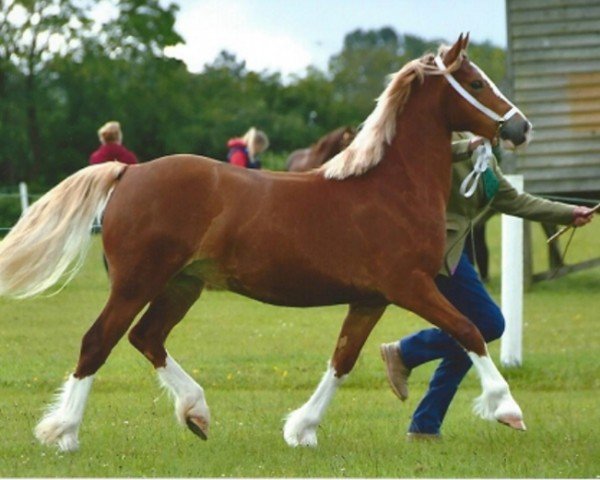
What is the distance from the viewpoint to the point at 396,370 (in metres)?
9.59

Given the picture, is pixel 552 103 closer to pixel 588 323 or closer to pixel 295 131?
pixel 588 323

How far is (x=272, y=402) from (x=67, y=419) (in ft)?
9.89

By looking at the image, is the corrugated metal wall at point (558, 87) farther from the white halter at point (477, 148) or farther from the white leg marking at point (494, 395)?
the white leg marking at point (494, 395)

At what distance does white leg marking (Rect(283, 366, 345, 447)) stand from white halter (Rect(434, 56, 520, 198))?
132cm

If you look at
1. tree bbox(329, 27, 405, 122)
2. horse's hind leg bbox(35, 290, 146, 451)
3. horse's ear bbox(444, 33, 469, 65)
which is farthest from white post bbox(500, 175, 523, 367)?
tree bbox(329, 27, 405, 122)

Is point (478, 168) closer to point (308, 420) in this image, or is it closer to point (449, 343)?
point (449, 343)

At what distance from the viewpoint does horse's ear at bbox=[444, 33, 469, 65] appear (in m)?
8.79

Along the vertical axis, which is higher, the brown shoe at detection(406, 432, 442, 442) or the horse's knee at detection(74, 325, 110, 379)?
the horse's knee at detection(74, 325, 110, 379)

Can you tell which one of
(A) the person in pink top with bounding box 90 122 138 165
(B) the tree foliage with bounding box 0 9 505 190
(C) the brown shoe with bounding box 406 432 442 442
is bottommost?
(B) the tree foliage with bounding box 0 9 505 190

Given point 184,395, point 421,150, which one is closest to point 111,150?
point 184,395

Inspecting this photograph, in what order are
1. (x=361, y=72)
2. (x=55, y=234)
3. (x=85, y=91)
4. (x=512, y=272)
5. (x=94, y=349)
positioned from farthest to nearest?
(x=361, y=72) < (x=85, y=91) < (x=512, y=272) < (x=55, y=234) < (x=94, y=349)

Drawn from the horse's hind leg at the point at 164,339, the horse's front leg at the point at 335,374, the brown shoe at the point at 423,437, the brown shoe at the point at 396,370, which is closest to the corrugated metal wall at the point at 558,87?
the brown shoe at the point at 396,370

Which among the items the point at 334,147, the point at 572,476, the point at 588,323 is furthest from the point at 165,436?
the point at 334,147

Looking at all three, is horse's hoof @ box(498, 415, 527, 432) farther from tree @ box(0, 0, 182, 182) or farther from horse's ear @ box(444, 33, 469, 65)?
tree @ box(0, 0, 182, 182)
